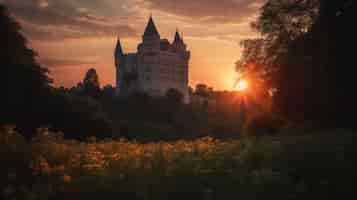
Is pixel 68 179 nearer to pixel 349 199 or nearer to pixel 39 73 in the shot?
pixel 349 199

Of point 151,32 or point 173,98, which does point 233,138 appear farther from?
point 151,32

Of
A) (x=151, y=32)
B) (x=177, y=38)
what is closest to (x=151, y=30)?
(x=151, y=32)

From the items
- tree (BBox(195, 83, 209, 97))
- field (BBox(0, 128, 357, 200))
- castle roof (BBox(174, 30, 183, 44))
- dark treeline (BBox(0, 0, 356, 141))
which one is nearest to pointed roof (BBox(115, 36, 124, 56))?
castle roof (BBox(174, 30, 183, 44))

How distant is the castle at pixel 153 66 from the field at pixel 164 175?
95.9 m

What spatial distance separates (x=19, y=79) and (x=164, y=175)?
74.8 ft

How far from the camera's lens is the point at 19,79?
24.8 metres

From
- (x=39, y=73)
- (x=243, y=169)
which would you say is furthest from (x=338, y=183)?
(x=39, y=73)

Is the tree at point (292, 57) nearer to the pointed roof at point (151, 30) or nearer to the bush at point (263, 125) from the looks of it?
the bush at point (263, 125)

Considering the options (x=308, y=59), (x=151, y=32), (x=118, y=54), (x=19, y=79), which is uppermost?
(x=151, y=32)

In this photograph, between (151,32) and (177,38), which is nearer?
(151,32)

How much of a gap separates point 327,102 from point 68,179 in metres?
18.1

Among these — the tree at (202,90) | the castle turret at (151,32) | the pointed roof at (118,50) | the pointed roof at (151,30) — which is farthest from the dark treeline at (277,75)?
the tree at (202,90)

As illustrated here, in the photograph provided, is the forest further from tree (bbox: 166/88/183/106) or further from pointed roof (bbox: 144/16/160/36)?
pointed roof (bbox: 144/16/160/36)

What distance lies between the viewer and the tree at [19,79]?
→ 2338 cm
